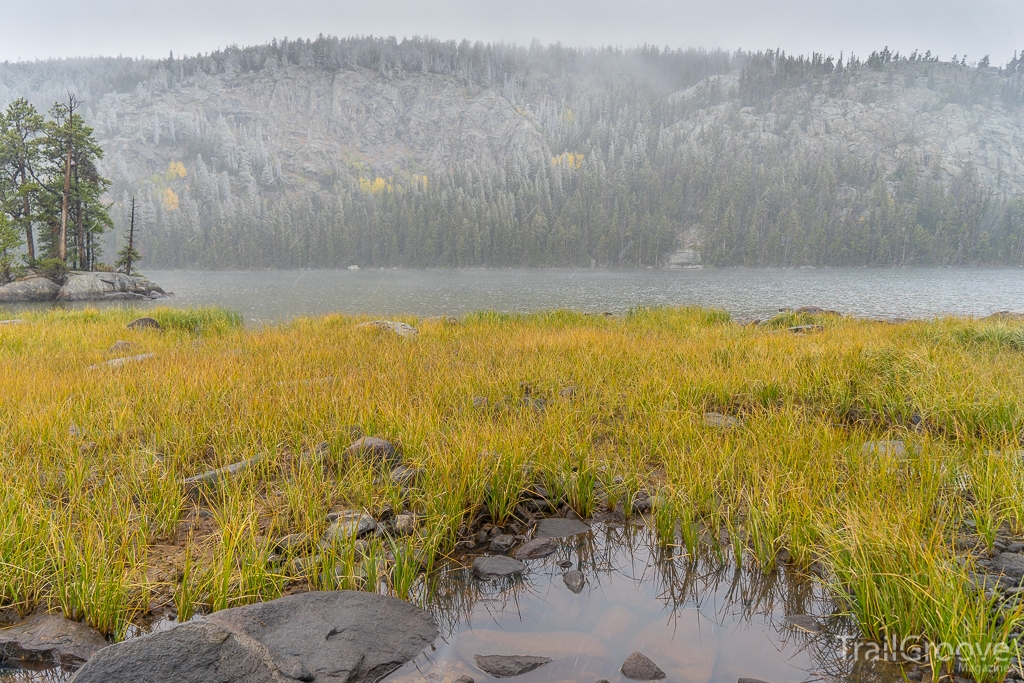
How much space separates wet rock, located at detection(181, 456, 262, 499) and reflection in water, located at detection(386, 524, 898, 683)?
227 cm

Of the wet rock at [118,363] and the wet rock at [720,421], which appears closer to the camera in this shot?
the wet rock at [720,421]

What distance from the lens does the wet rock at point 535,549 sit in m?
3.89

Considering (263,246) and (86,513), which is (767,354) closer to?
(86,513)

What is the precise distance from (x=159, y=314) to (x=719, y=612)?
21.6 m

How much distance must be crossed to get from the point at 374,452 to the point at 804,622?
3.74m

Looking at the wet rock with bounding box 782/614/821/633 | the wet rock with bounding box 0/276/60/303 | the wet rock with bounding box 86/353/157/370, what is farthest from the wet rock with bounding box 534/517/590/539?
the wet rock with bounding box 0/276/60/303

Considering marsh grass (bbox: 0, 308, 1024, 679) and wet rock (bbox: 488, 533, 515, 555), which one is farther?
wet rock (bbox: 488, 533, 515, 555)

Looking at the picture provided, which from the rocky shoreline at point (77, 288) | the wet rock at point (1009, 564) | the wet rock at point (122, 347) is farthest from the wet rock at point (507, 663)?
the rocky shoreline at point (77, 288)

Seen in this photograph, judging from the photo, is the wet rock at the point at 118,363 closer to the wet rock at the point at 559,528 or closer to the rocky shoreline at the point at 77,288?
the wet rock at the point at 559,528

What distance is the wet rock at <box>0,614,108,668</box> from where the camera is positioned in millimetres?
2572

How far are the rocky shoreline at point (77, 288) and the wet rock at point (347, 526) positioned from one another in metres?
49.1

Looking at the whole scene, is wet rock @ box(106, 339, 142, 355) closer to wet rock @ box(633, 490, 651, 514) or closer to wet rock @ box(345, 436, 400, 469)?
wet rock @ box(345, 436, 400, 469)

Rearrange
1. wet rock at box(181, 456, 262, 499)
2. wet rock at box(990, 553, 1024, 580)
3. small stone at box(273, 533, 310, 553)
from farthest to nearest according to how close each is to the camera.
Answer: wet rock at box(181, 456, 262, 499) < small stone at box(273, 533, 310, 553) < wet rock at box(990, 553, 1024, 580)

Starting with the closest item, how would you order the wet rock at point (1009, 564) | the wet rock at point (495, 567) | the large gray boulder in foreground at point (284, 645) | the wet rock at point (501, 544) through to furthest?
the large gray boulder in foreground at point (284, 645) < the wet rock at point (1009, 564) < the wet rock at point (495, 567) < the wet rock at point (501, 544)
